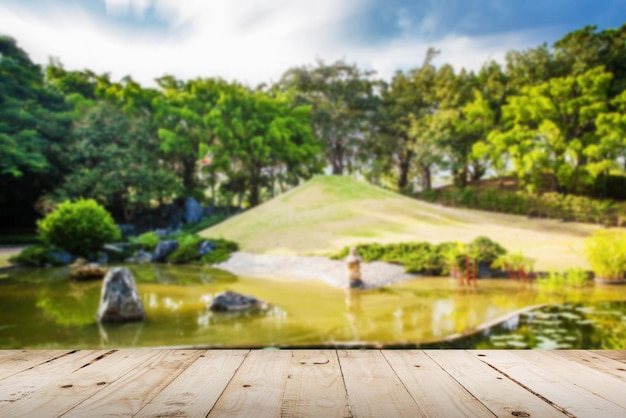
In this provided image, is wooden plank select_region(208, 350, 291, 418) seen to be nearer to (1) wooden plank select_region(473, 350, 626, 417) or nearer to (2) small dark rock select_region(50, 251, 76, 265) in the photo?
(1) wooden plank select_region(473, 350, 626, 417)

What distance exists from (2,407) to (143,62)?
342 cm

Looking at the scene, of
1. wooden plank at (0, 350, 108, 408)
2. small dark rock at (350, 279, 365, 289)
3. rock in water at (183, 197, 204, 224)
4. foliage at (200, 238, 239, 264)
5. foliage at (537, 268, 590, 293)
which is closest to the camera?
wooden plank at (0, 350, 108, 408)

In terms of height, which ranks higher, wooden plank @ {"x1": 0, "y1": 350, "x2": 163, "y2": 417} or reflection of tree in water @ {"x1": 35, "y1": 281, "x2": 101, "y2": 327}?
wooden plank @ {"x1": 0, "y1": 350, "x2": 163, "y2": 417}

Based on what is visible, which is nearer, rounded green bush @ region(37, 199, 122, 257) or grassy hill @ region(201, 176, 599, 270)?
grassy hill @ region(201, 176, 599, 270)

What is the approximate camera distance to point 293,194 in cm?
980

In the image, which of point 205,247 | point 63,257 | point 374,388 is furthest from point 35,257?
point 374,388

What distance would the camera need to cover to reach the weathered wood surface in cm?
80

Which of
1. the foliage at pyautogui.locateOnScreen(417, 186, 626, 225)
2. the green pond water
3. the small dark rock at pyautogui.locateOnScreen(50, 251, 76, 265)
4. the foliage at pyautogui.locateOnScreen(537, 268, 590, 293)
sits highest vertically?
the foliage at pyautogui.locateOnScreen(417, 186, 626, 225)

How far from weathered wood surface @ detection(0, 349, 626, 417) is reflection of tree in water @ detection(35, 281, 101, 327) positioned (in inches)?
112

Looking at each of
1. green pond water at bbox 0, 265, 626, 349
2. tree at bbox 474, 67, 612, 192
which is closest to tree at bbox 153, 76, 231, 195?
green pond water at bbox 0, 265, 626, 349

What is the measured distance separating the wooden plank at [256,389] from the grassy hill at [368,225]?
17.1ft

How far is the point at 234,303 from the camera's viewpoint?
13.5 feet

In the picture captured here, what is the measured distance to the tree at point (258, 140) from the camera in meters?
8.23

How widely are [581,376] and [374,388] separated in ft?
1.69
